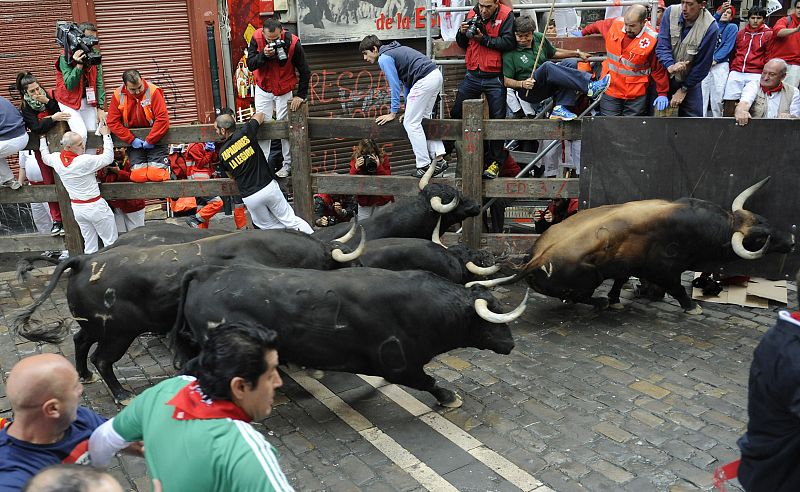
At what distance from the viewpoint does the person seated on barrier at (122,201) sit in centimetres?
A: 941

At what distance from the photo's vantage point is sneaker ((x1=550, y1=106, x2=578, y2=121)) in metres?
8.40

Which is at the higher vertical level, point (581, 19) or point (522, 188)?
point (581, 19)

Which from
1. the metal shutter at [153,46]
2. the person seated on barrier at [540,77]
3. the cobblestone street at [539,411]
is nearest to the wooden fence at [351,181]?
the person seated on barrier at [540,77]

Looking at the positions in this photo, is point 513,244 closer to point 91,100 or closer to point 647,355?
point 647,355

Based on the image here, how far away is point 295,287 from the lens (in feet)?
18.2

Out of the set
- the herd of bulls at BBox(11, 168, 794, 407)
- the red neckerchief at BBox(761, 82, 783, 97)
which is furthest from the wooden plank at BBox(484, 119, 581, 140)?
the red neckerchief at BBox(761, 82, 783, 97)

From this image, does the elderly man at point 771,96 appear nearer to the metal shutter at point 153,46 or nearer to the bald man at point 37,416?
the bald man at point 37,416

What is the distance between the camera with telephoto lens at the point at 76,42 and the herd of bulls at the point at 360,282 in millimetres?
3018

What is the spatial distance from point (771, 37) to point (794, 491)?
9.06 meters

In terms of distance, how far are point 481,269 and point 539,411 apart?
5.06 ft

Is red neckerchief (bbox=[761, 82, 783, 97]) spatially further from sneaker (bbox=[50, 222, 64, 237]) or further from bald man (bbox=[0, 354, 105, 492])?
sneaker (bbox=[50, 222, 64, 237])

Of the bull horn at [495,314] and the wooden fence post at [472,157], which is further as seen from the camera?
the wooden fence post at [472,157]

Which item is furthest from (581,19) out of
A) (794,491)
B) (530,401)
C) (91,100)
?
(794,491)

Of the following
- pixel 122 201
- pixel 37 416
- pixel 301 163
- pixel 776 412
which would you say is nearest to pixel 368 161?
pixel 301 163
